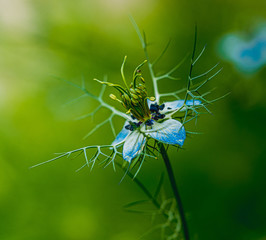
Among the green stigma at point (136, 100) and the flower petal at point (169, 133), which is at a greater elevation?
the green stigma at point (136, 100)

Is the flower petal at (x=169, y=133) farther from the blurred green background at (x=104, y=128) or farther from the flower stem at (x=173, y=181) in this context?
the blurred green background at (x=104, y=128)

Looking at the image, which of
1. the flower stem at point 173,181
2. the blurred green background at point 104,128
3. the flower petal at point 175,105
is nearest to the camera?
the flower stem at point 173,181

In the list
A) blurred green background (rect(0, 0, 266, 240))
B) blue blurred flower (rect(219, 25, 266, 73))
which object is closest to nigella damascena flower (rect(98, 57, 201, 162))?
blurred green background (rect(0, 0, 266, 240))

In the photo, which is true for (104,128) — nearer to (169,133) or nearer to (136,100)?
(136,100)

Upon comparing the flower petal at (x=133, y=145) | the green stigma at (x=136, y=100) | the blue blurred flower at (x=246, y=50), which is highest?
the blue blurred flower at (x=246, y=50)

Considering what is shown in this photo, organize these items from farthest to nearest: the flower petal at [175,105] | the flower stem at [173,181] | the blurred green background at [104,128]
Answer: the blurred green background at [104,128] < the flower petal at [175,105] < the flower stem at [173,181]

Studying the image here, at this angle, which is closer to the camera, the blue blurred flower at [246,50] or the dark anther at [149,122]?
the dark anther at [149,122]

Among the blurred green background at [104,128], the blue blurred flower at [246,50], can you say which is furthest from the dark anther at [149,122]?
the blue blurred flower at [246,50]
